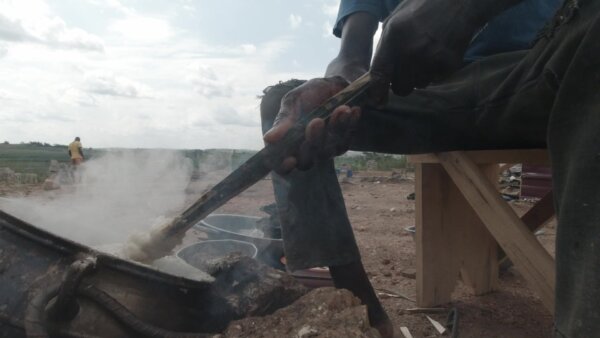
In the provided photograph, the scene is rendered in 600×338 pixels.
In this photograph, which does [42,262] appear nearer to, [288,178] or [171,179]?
[288,178]

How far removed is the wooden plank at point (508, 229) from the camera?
1.58 m

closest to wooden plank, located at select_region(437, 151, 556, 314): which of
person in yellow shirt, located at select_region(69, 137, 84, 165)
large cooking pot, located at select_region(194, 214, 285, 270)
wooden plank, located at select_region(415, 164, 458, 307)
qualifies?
wooden plank, located at select_region(415, 164, 458, 307)

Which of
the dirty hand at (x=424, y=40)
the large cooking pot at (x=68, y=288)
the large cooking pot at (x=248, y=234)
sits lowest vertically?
the large cooking pot at (x=248, y=234)

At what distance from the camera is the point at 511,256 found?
1699 millimetres

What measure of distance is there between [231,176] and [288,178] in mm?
333

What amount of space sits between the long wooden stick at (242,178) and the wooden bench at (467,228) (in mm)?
709

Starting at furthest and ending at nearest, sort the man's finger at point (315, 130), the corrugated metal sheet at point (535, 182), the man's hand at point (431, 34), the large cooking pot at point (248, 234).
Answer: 1. the corrugated metal sheet at point (535, 182)
2. the large cooking pot at point (248, 234)
3. the man's finger at point (315, 130)
4. the man's hand at point (431, 34)

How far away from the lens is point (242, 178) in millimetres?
1535

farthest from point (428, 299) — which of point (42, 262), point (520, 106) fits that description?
point (42, 262)

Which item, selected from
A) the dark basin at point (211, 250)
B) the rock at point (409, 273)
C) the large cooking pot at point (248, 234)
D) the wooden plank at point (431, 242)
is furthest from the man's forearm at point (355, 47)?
the rock at point (409, 273)

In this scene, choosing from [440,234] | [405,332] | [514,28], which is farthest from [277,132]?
[440,234]

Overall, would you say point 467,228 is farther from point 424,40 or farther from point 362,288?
point 424,40

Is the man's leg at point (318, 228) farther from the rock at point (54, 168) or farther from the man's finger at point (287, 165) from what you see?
the rock at point (54, 168)

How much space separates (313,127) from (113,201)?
3066 millimetres
